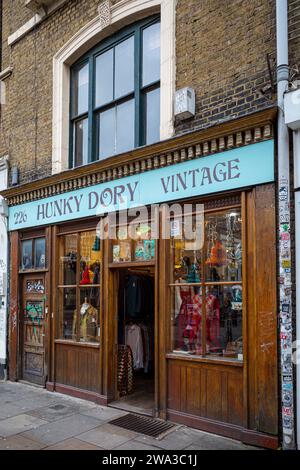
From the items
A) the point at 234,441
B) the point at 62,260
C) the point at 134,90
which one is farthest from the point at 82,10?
the point at 234,441

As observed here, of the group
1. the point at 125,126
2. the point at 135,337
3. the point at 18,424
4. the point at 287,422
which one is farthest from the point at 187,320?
the point at 125,126

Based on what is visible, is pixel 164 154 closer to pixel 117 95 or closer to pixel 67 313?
pixel 117 95

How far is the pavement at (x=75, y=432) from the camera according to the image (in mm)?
5371

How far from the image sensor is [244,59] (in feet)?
18.9

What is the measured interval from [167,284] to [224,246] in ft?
3.43

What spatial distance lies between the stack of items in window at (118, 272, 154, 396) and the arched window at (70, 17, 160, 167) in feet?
8.00

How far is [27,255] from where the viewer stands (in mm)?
9133

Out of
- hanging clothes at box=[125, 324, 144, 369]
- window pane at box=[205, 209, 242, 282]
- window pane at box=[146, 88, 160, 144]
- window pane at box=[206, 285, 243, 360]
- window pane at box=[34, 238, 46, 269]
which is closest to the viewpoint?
window pane at box=[206, 285, 243, 360]

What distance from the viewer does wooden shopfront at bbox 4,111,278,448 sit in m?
5.34

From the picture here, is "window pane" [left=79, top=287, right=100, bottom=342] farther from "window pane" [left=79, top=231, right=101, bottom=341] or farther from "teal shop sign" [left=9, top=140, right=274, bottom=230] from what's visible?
"teal shop sign" [left=9, top=140, right=274, bottom=230]

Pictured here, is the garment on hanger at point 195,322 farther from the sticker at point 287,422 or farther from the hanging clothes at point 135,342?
Result: the hanging clothes at point 135,342

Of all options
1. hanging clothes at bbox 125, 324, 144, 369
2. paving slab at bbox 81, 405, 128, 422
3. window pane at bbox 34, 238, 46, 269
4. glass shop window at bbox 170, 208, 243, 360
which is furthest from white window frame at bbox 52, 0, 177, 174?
paving slab at bbox 81, 405, 128, 422

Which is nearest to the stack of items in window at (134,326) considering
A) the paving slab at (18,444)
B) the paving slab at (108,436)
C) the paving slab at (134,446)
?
the paving slab at (108,436)
